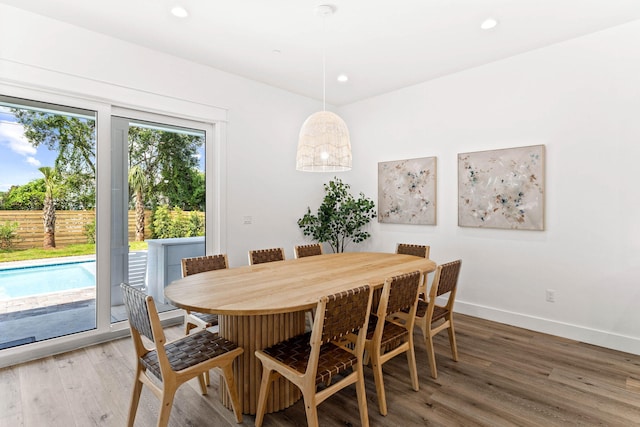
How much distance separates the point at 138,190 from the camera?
3.36 m

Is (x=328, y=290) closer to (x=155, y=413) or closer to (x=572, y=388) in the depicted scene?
(x=155, y=413)

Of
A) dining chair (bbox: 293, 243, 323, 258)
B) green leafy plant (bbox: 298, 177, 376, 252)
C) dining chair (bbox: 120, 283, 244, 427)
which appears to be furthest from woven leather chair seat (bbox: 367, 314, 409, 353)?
green leafy plant (bbox: 298, 177, 376, 252)

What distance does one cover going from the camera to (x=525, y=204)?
3.39m

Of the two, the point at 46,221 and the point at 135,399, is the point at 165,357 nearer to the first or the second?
the point at 135,399

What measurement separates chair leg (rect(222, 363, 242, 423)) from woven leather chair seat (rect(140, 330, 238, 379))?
0.37 feet

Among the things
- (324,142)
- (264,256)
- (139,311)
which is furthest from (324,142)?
(139,311)

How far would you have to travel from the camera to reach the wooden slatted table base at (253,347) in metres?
2.00

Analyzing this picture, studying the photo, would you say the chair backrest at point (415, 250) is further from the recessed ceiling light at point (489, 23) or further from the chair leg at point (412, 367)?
the recessed ceiling light at point (489, 23)

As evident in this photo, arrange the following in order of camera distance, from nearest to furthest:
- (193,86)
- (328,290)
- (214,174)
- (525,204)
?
(328,290) < (525,204) < (193,86) < (214,174)

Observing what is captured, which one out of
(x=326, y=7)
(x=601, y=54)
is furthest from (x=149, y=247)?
(x=601, y=54)

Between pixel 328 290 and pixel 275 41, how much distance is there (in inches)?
98.5

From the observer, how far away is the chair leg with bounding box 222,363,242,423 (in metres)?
1.85

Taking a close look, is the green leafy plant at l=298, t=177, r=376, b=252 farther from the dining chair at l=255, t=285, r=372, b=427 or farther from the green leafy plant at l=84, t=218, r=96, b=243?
the dining chair at l=255, t=285, r=372, b=427

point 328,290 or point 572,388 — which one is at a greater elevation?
point 328,290
